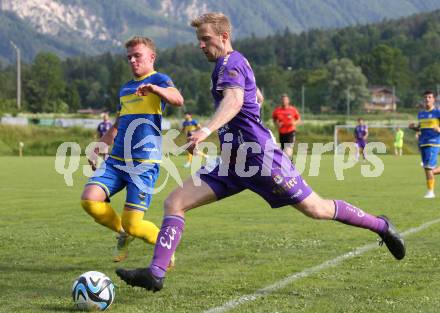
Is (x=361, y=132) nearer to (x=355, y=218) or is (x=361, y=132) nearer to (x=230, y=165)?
(x=355, y=218)

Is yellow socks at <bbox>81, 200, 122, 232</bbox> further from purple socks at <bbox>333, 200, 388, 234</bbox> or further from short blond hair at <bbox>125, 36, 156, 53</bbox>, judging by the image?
Result: purple socks at <bbox>333, 200, 388, 234</bbox>

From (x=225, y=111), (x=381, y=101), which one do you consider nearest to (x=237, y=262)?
(x=225, y=111)

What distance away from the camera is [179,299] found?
6.65 meters

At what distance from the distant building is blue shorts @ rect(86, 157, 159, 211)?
111m

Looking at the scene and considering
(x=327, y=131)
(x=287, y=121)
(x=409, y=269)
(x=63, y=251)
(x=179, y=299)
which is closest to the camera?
(x=179, y=299)

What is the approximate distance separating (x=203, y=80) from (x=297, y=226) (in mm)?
158418

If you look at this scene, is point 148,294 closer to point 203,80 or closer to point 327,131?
point 327,131

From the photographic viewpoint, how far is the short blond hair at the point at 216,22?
6504mm

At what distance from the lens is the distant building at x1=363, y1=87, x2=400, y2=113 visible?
123 m

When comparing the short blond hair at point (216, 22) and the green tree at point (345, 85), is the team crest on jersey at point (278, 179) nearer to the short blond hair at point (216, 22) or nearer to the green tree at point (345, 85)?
the short blond hair at point (216, 22)

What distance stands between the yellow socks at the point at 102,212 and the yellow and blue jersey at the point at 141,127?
492mm

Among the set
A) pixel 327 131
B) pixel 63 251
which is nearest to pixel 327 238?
pixel 63 251

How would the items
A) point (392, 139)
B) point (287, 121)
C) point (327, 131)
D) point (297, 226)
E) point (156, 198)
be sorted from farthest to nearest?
point (327, 131) < point (392, 139) < point (287, 121) < point (156, 198) < point (297, 226)

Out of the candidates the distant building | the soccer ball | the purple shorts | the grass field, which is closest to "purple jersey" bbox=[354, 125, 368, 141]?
the grass field
